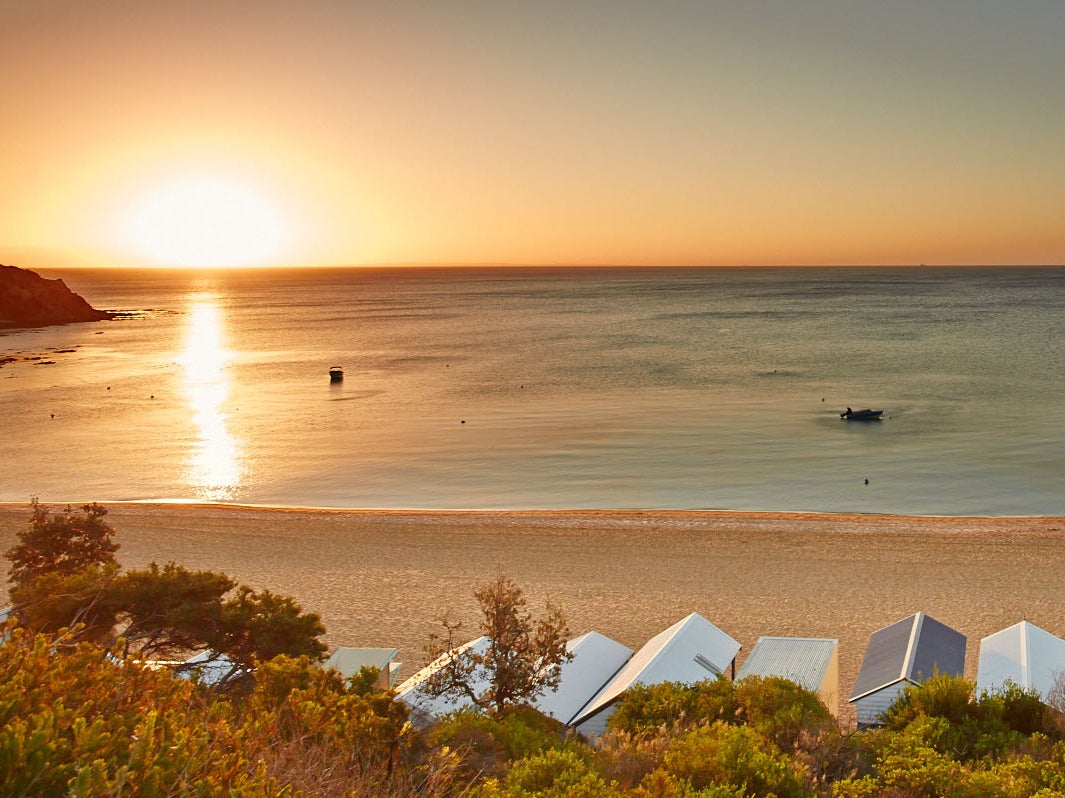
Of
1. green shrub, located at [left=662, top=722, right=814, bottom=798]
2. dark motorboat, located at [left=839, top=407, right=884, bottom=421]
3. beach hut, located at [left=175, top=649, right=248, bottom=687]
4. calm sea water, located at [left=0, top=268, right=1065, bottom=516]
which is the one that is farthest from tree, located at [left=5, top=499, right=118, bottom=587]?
dark motorboat, located at [left=839, top=407, right=884, bottom=421]

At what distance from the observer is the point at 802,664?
14.0m

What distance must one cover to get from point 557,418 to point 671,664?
33.7 m

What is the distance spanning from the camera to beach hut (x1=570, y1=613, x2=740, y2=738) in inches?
510

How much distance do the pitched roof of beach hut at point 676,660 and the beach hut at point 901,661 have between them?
7.12 feet

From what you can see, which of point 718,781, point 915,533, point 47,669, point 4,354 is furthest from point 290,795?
point 4,354

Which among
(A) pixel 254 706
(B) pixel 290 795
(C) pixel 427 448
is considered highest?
(B) pixel 290 795

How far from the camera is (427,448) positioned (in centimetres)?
4122

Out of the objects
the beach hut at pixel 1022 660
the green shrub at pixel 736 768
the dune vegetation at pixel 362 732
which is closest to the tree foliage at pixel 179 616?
the dune vegetation at pixel 362 732

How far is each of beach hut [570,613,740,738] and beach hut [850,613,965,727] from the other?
84.3 inches

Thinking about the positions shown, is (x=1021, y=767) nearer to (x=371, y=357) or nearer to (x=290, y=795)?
(x=290, y=795)

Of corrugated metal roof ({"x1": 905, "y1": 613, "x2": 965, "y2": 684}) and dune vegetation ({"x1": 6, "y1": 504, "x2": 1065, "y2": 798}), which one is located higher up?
dune vegetation ({"x1": 6, "y1": 504, "x2": 1065, "y2": 798})

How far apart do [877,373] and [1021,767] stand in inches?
2308

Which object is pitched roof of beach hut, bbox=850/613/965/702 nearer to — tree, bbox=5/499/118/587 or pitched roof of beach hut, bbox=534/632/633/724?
pitched roof of beach hut, bbox=534/632/633/724

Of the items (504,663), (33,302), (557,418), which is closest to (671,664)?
(504,663)
